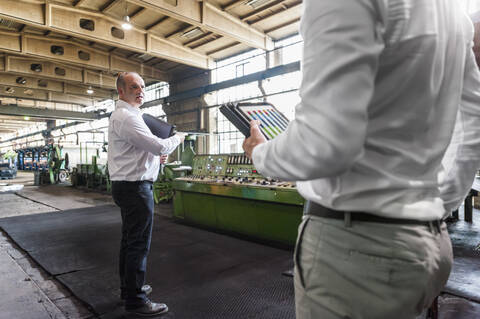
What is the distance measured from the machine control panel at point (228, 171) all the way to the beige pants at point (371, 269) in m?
3.18

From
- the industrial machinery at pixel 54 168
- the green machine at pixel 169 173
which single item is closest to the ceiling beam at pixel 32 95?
the industrial machinery at pixel 54 168

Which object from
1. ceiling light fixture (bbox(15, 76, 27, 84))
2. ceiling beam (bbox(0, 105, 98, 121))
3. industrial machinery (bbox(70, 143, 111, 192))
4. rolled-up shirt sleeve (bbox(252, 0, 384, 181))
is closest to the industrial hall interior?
rolled-up shirt sleeve (bbox(252, 0, 384, 181))

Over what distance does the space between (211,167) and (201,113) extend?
7460 millimetres

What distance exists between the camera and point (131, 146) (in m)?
2.32

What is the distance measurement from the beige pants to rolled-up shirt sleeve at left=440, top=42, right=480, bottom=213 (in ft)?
0.72

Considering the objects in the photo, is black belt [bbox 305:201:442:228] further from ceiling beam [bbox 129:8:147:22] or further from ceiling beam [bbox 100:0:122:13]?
ceiling beam [bbox 129:8:147:22]

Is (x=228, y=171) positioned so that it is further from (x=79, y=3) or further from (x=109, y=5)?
(x=109, y=5)

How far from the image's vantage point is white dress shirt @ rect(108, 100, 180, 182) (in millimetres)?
2230

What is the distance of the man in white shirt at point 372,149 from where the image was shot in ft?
1.81

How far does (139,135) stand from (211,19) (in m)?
6.74

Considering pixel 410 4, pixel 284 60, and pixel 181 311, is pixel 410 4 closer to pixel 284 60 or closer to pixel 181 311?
pixel 181 311

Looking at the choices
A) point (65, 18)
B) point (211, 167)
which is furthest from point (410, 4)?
point (65, 18)

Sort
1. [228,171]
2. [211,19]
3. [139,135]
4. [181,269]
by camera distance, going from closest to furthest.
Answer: [139,135]
[181,269]
[228,171]
[211,19]

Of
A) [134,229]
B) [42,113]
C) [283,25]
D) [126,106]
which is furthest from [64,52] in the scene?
[134,229]
